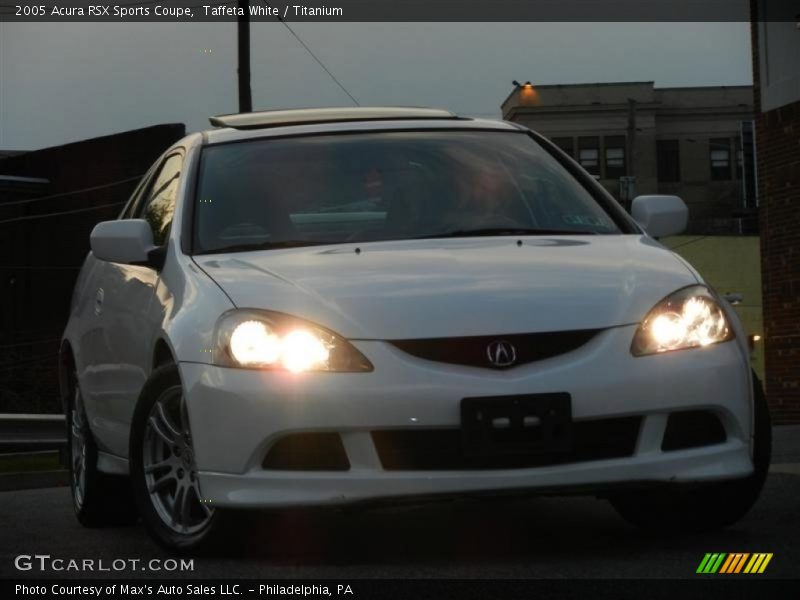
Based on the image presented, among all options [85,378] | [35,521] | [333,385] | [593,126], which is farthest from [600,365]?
[593,126]

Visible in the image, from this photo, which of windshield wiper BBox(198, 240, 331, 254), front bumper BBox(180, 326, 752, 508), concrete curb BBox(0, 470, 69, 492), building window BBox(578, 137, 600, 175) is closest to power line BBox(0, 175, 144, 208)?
concrete curb BBox(0, 470, 69, 492)

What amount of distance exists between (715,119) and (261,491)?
248ft

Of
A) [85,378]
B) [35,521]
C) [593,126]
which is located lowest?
[35,521]

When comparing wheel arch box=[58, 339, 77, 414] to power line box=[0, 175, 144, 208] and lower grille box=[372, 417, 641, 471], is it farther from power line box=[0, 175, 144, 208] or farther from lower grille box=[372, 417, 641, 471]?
power line box=[0, 175, 144, 208]

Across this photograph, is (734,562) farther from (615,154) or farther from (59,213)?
(615,154)

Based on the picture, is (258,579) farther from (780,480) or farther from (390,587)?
(780,480)

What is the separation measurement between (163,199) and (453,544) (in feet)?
6.96

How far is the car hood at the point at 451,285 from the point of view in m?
5.41

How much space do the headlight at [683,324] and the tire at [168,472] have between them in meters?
1.46

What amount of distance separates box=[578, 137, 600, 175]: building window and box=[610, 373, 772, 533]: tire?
70.3 metres

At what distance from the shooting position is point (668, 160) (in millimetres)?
78562

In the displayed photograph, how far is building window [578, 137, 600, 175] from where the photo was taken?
3012 inches

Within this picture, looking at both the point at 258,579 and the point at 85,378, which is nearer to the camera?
the point at 258,579

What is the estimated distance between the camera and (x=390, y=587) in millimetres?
4898
